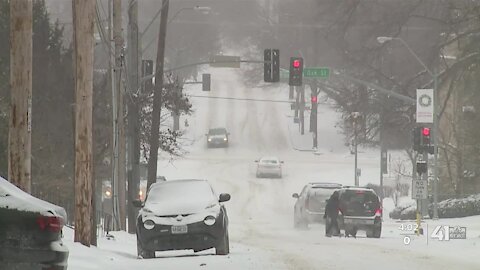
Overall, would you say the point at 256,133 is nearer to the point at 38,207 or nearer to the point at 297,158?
the point at 297,158

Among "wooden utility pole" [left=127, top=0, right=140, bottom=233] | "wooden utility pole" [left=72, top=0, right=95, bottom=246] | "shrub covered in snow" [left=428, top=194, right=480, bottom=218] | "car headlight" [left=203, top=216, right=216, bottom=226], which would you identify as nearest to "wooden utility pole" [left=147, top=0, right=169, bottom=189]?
"wooden utility pole" [left=127, top=0, right=140, bottom=233]

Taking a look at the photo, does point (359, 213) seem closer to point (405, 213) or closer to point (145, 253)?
point (145, 253)

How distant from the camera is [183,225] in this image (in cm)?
2031

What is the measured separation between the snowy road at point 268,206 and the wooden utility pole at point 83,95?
124 centimetres

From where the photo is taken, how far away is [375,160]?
90.1m

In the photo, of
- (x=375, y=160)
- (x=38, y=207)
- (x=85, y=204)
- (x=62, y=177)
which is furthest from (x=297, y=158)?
(x=38, y=207)

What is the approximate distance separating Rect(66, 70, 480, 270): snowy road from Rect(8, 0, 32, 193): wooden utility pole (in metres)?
1.65

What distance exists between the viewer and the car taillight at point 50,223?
35.3ft

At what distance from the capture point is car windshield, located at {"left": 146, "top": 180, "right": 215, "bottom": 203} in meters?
21.1

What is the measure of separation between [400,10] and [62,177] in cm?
1959

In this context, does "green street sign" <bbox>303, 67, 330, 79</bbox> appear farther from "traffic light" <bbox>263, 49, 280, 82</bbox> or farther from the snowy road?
"traffic light" <bbox>263, 49, 280, 82</bbox>

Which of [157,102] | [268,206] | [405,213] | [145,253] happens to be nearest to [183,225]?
[145,253]

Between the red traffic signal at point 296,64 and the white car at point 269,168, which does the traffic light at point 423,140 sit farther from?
the white car at point 269,168

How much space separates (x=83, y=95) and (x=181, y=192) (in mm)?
2979
